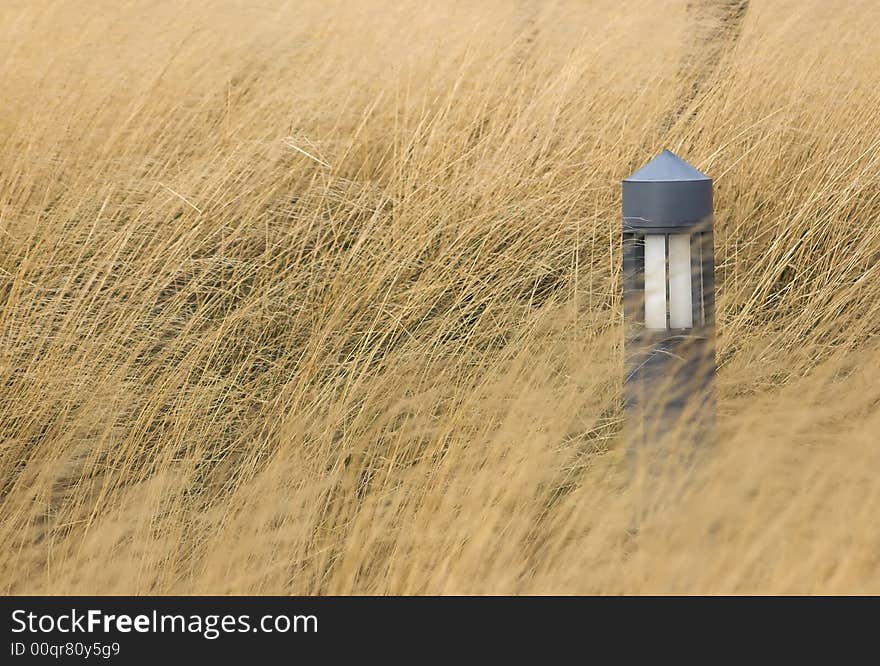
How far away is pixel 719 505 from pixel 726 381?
540mm

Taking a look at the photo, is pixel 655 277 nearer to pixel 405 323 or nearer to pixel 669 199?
pixel 669 199

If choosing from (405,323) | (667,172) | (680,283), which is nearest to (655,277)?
(680,283)

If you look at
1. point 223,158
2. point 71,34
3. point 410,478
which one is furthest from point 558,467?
point 71,34

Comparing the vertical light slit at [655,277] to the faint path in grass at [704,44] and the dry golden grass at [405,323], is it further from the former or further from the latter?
the faint path in grass at [704,44]

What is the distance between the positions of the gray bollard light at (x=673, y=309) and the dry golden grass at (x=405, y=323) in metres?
0.12

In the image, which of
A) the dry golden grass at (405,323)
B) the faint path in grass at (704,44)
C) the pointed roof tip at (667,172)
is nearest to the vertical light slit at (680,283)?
the pointed roof tip at (667,172)

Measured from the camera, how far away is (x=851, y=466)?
197 cm

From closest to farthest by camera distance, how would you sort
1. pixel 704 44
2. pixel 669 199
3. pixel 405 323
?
pixel 669 199 < pixel 405 323 < pixel 704 44

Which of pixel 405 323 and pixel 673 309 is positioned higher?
pixel 673 309

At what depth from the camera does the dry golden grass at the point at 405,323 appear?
1927mm

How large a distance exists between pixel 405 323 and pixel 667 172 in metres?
0.73

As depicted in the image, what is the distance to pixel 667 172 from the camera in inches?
78.1
